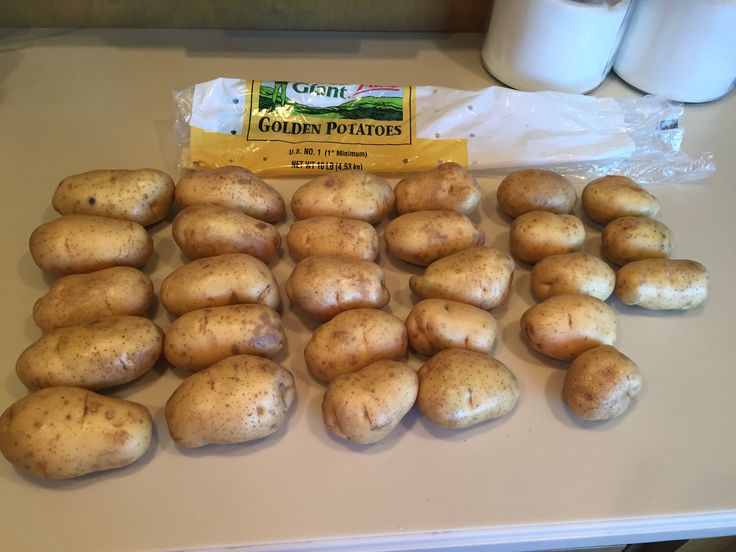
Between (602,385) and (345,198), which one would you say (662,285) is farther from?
(345,198)

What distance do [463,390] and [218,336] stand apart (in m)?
0.33

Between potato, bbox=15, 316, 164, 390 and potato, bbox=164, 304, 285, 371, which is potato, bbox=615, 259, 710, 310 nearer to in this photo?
potato, bbox=164, 304, 285, 371

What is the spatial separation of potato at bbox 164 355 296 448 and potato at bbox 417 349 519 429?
0.63ft

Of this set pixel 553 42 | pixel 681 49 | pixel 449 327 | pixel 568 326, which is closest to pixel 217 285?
pixel 449 327

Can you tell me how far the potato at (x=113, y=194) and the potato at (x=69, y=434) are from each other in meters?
0.32

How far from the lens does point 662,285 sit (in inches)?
34.6

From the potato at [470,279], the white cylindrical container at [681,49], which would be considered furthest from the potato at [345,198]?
the white cylindrical container at [681,49]

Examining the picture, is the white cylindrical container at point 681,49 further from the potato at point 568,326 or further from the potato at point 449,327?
the potato at point 449,327

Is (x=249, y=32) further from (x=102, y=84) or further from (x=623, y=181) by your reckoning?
(x=623, y=181)

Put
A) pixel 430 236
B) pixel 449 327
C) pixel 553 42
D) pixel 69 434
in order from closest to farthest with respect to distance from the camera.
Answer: pixel 69 434, pixel 449 327, pixel 430 236, pixel 553 42

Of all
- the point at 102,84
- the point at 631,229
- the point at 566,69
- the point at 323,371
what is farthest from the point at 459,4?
the point at 323,371

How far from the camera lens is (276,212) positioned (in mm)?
968

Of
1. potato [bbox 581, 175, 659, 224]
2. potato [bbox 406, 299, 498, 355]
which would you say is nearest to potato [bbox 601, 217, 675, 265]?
potato [bbox 581, 175, 659, 224]

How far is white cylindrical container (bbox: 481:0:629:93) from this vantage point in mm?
1058
